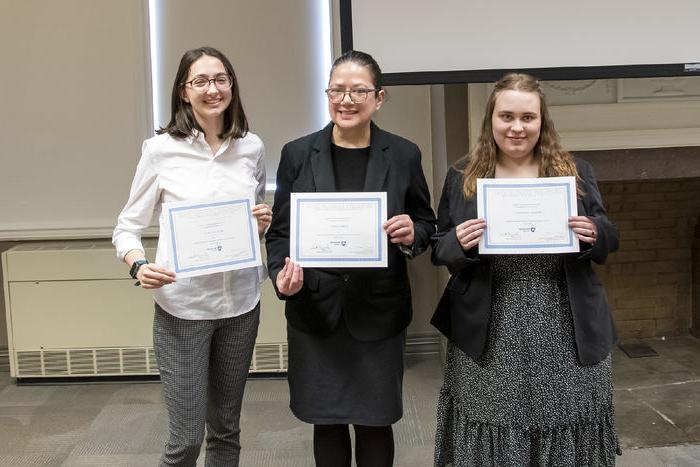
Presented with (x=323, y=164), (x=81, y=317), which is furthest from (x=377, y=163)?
(x=81, y=317)

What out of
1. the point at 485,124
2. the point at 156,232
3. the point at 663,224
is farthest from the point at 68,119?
the point at 663,224

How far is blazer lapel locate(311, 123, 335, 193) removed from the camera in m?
1.64

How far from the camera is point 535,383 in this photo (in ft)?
5.16

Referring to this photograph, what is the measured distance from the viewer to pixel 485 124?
161 centimetres

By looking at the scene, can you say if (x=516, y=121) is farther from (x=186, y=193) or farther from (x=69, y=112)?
(x=69, y=112)

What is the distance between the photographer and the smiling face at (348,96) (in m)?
1.58

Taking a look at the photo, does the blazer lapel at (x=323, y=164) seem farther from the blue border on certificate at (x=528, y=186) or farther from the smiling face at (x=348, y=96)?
the blue border on certificate at (x=528, y=186)

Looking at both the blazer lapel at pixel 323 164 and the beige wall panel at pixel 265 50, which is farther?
the beige wall panel at pixel 265 50

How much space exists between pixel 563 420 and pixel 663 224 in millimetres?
2694

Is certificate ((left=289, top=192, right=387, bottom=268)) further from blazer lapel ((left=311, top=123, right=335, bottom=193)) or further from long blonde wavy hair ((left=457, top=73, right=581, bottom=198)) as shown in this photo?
long blonde wavy hair ((left=457, top=73, right=581, bottom=198))

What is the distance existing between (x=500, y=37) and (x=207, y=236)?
64.2 inches

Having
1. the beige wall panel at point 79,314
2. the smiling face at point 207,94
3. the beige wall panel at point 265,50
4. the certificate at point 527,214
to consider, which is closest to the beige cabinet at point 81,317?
the beige wall panel at point 79,314

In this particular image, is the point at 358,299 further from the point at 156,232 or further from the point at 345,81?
the point at 156,232

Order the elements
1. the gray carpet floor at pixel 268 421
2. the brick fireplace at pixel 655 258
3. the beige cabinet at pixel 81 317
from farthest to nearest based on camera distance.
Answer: the brick fireplace at pixel 655 258
the beige cabinet at pixel 81 317
the gray carpet floor at pixel 268 421
